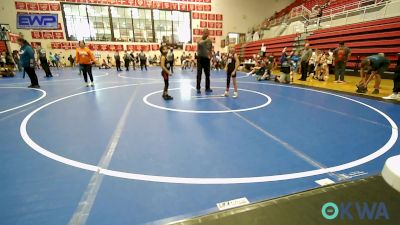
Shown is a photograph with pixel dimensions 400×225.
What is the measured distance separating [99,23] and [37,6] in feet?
19.5

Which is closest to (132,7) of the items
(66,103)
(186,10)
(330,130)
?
(186,10)

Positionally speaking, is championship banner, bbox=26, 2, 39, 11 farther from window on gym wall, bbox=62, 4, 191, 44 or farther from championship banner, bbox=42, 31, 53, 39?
window on gym wall, bbox=62, 4, 191, 44

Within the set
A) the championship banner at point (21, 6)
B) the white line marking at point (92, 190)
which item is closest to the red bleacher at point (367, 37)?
the white line marking at point (92, 190)

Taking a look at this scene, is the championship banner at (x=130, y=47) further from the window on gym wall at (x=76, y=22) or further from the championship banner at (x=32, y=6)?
the championship banner at (x=32, y=6)

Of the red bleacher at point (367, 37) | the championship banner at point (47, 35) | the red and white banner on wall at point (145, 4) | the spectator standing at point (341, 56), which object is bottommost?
the spectator standing at point (341, 56)

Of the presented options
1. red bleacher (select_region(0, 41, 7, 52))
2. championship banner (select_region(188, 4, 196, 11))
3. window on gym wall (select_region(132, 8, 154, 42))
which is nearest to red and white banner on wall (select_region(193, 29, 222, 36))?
championship banner (select_region(188, 4, 196, 11))

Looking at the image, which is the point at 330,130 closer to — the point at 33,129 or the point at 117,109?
the point at 117,109

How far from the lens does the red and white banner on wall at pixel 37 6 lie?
2252 centimetres

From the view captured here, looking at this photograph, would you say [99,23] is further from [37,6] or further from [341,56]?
[341,56]

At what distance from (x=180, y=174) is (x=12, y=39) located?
84.0 ft

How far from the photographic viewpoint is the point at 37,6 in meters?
22.9

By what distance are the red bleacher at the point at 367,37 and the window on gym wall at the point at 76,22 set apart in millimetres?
23864

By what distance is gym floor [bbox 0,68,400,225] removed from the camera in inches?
77.7

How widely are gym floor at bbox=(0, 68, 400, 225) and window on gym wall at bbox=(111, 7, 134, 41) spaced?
23.1m
